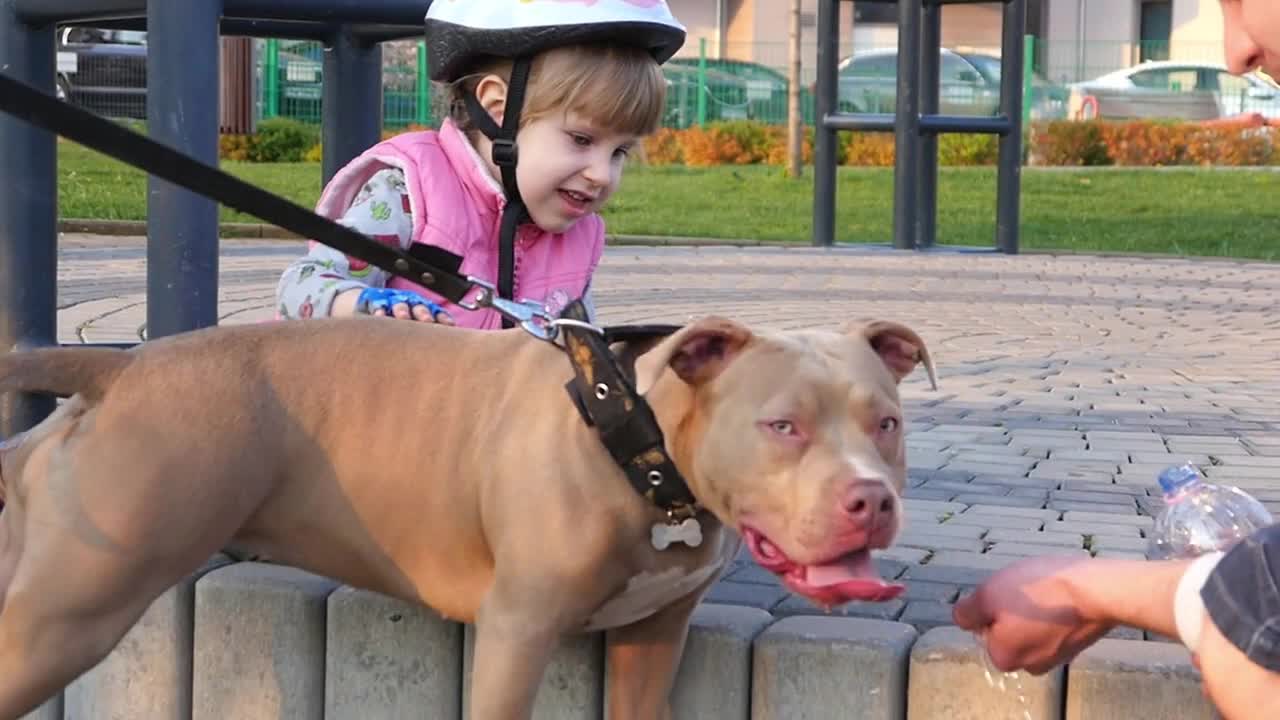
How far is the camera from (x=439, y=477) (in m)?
3.12

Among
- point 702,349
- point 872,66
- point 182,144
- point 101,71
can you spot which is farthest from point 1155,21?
point 702,349

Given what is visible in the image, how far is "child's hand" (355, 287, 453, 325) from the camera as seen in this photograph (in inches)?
145

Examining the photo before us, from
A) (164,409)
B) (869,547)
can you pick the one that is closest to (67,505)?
(164,409)

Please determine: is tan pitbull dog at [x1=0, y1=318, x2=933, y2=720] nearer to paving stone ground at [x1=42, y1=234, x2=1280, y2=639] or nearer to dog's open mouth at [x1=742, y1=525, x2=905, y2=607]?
dog's open mouth at [x1=742, y1=525, x2=905, y2=607]

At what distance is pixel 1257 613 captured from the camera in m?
2.24

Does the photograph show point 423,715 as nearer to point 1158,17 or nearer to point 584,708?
point 584,708

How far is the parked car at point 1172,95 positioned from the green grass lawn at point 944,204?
25.4ft

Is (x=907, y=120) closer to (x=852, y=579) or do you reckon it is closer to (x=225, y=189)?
(x=225, y=189)

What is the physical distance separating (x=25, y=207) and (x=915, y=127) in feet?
31.9

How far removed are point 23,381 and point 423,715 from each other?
3.21ft

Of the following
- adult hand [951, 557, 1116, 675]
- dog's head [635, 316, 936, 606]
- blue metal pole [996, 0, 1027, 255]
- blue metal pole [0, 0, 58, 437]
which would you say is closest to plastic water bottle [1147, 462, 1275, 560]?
adult hand [951, 557, 1116, 675]

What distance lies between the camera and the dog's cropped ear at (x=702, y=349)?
2.77 metres

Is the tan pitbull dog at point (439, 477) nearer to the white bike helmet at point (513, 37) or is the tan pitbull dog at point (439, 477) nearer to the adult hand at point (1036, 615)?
the adult hand at point (1036, 615)

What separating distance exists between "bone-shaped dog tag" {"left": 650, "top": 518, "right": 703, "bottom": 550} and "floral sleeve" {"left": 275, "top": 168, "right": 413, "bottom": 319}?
3.84ft
